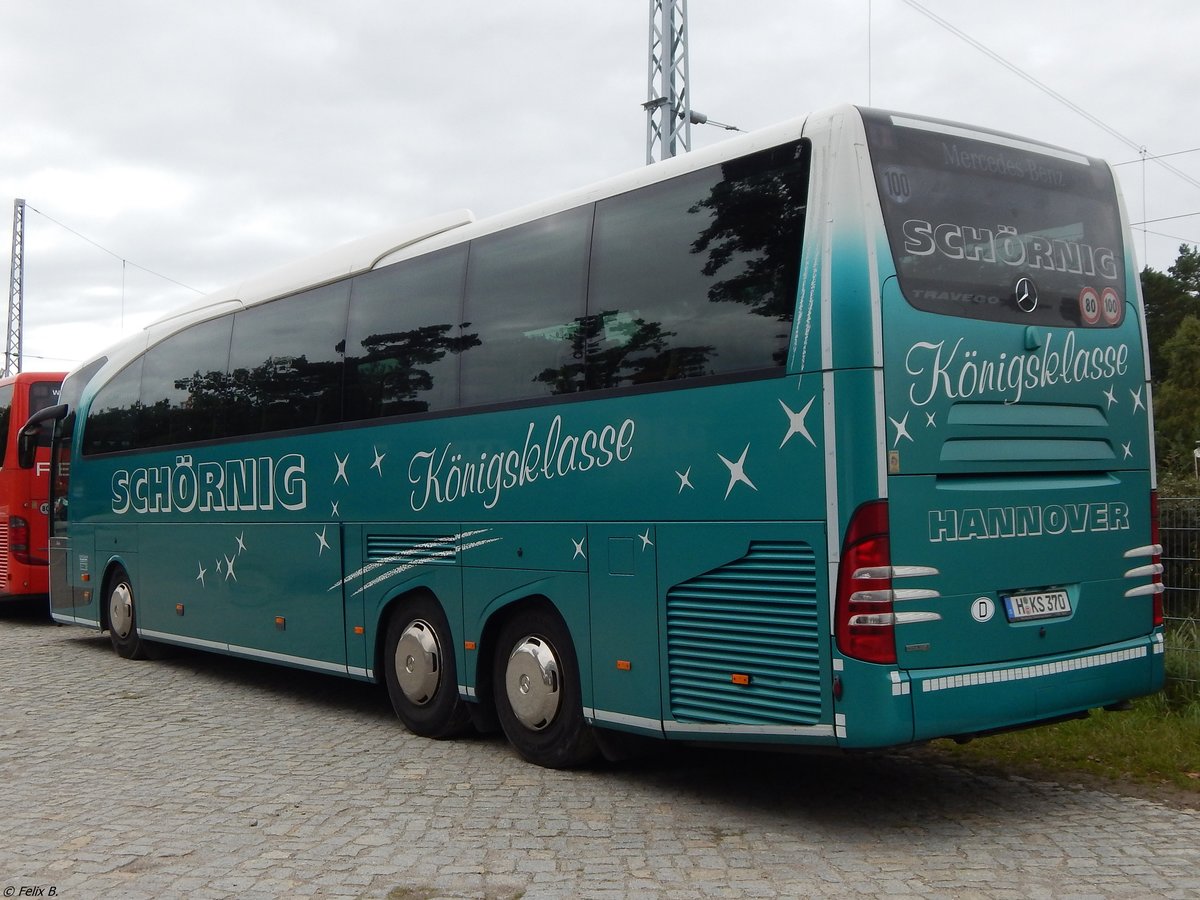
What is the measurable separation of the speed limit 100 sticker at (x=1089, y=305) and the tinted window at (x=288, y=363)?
18.5ft

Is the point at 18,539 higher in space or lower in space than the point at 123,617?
higher

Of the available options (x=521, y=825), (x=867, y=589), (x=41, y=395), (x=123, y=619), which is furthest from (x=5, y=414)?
(x=867, y=589)

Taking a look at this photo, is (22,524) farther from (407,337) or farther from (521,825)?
(521,825)

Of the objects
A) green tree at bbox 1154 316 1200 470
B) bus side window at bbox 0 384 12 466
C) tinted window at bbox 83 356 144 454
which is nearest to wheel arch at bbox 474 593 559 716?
tinted window at bbox 83 356 144 454

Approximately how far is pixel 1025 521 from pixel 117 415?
34.9 ft

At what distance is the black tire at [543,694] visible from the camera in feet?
25.9

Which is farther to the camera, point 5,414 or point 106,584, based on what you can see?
point 5,414

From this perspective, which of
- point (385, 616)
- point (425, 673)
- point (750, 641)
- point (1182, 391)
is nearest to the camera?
point (750, 641)

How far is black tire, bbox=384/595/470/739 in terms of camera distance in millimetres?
9125

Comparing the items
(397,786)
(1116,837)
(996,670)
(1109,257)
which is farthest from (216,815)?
(1109,257)

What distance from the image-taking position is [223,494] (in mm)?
11906

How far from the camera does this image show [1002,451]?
653 centimetres

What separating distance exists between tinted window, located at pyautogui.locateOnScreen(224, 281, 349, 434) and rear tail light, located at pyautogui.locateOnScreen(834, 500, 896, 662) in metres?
5.33

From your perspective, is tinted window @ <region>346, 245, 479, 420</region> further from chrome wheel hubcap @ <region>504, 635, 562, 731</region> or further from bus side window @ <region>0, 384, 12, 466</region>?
bus side window @ <region>0, 384, 12, 466</region>
